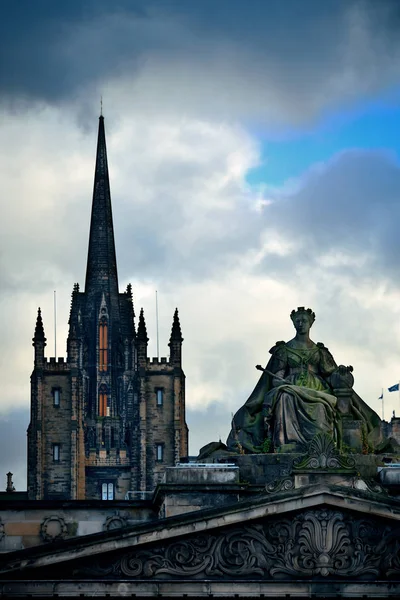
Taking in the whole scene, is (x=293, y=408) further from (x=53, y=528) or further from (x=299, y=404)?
(x=53, y=528)

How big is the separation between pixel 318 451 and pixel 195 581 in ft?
16.0

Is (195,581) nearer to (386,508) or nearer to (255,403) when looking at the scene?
(386,508)

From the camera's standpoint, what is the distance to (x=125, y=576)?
54812mm

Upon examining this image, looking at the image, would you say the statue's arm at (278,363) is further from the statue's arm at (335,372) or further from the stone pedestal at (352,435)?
the stone pedestal at (352,435)

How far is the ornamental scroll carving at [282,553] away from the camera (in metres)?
55.0

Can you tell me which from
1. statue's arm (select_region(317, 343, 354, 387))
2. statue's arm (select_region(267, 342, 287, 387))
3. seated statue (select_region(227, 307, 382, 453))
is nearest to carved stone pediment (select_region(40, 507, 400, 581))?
seated statue (select_region(227, 307, 382, 453))

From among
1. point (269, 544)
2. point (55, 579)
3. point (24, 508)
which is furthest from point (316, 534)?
point (24, 508)

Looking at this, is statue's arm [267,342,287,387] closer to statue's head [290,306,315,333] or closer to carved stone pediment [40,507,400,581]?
statue's head [290,306,315,333]

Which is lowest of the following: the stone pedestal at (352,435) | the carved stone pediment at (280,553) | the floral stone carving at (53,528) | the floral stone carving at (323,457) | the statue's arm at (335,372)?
the carved stone pediment at (280,553)

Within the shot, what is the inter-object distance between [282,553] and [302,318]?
9.76 metres

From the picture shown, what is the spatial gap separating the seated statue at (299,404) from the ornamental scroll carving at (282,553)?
491cm

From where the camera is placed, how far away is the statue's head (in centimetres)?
6341

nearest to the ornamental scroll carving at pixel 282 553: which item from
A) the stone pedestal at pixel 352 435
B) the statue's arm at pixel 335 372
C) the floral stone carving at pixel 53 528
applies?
the stone pedestal at pixel 352 435

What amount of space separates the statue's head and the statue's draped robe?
1.55 ft
